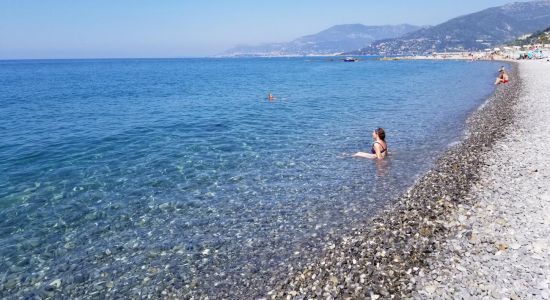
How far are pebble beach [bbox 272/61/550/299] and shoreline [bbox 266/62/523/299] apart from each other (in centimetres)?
2

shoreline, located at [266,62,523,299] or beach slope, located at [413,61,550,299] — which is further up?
beach slope, located at [413,61,550,299]

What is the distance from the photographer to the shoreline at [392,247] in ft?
26.1

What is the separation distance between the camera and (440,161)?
1734cm

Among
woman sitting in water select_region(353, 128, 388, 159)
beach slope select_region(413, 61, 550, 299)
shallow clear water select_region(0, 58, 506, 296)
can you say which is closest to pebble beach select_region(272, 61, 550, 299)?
beach slope select_region(413, 61, 550, 299)

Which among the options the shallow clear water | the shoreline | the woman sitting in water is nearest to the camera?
the shoreline

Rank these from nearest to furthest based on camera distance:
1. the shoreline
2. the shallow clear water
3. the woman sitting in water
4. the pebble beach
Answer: the pebble beach → the shoreline → the shallow clear water → the woman sitting in water

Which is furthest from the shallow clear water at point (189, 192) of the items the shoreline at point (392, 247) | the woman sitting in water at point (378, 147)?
the shoreline at point (392, 247)

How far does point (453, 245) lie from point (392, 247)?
1.51 meters

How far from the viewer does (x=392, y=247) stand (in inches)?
369

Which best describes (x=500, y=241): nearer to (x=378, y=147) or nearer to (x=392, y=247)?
(x=392, y=247)

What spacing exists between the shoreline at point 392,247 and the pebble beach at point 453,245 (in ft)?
0.08

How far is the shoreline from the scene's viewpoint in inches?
313

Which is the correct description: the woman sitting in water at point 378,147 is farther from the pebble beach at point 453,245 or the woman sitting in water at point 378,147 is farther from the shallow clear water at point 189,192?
the pebble beach at point 453,245

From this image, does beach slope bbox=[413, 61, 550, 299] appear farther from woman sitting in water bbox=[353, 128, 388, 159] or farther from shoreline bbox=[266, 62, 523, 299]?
woman sitting in water bbox=[353, 128, 388, 159]
